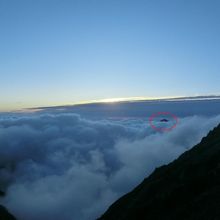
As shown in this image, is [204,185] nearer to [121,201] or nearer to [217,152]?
[217,152]

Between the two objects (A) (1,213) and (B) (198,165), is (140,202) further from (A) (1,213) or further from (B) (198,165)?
(A) (1,213)

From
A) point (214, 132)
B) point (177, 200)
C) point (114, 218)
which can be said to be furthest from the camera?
point (214, 132)

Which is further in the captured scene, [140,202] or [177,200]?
[140,202]

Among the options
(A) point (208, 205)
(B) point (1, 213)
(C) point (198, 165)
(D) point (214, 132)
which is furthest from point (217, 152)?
(B) point (1, 213)

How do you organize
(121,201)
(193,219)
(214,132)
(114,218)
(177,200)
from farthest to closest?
(214,132)
(121,201)
(114,218)
(177,200)
(193,219)

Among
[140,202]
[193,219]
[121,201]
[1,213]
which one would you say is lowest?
[1,213]

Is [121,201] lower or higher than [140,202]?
lower

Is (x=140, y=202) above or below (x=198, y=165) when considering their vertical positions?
below

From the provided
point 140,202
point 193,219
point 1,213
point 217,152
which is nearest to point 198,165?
point 217,152

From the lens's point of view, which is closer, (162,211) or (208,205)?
(208,205)
